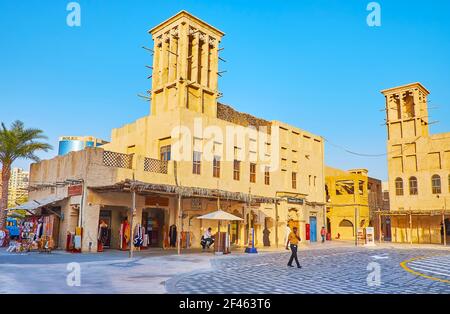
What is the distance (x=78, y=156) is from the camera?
22.6 m

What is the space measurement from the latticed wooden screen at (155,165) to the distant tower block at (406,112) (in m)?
28.3

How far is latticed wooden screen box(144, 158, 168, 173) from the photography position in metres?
24.0

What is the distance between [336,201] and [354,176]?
3.74 m

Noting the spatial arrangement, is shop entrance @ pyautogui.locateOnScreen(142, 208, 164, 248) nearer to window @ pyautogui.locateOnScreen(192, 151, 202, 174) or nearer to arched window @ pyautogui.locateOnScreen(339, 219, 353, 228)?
window @ pyautogui.locateOnScreen(192, 151, 202, 174)

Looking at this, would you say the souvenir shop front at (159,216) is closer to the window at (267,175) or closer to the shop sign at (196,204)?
the shop sign at (196,204)

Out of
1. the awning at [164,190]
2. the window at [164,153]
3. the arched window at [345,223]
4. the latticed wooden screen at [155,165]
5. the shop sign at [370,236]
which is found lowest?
the shop sign at [370,236]

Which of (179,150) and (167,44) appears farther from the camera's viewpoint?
(167,44)

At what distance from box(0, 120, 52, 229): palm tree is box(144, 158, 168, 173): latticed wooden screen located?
1057 centimetres

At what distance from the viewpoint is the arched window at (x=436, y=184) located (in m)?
38.0

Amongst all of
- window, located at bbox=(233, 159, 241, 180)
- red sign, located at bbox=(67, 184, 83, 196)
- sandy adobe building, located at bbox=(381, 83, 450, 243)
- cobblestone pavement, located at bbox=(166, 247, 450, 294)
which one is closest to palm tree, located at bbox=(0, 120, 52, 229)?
red sign, located at bbox=(67, 184, 83, 196)

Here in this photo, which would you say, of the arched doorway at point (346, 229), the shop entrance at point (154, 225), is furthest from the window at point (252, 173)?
the arched doorway at point (346, 229)

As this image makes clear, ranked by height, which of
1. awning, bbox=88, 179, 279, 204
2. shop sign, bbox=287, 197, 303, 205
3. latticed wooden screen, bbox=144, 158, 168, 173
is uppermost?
latticed wooden screen, bbox=144, 158, 168, 173
